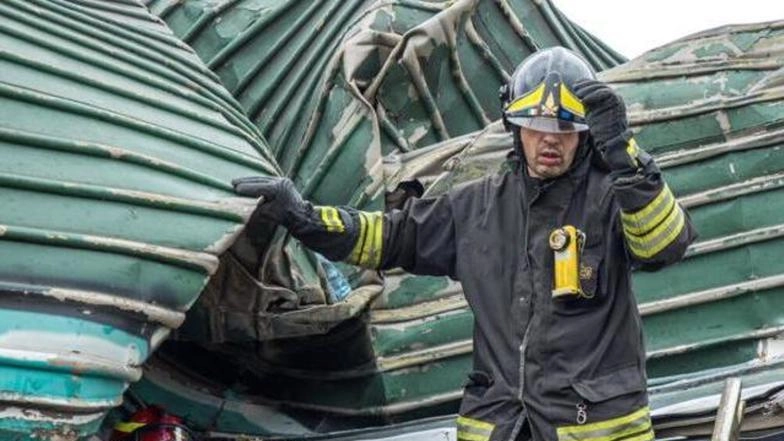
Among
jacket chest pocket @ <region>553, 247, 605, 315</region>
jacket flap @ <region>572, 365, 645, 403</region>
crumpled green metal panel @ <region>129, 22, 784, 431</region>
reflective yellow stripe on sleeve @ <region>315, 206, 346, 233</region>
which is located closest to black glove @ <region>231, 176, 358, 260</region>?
reflective yellow stripe on sleeve @ <region>315, 206, 346, 233</region>

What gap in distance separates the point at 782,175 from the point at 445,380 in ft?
4.14

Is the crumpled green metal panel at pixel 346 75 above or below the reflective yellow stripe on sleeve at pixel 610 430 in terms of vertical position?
below

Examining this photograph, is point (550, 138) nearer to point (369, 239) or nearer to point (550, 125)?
point (550, 125)

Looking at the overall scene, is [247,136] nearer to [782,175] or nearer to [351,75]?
[351,75]

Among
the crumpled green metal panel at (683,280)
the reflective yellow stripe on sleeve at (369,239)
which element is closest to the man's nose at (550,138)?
the reflective yellow stripe on sleeve at (369,239)

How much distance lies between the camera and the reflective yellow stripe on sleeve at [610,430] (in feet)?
13.0

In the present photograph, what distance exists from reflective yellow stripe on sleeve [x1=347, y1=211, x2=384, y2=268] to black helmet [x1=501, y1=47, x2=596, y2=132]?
0.46m

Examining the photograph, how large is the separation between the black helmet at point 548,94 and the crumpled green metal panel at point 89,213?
92 cm

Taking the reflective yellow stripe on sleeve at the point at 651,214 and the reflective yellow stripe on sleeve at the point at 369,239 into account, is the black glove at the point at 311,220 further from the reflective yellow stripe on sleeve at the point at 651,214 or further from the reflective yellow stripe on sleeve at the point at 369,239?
the reflective yellow stripe on sleeve at the point at 651,214

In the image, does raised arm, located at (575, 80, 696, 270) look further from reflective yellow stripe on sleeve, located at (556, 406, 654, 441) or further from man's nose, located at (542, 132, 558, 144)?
reflective yellow stripe on sleeve, located at (556, 406, 654, 441)

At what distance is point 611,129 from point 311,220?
0.95 m

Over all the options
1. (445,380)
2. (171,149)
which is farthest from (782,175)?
(171,149)

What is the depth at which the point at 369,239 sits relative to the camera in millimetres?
4426

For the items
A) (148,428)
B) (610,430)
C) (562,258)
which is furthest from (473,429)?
(148,428)
